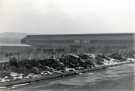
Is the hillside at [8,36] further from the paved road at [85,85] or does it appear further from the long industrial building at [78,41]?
the paved road at [85,85]

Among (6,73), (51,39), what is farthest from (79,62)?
(51,39)

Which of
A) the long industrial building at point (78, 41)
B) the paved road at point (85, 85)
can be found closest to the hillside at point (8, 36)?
the long industrial building at point (78, 41)

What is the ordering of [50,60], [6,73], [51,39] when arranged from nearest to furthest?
[6,73]
[50,60]
[51,39]

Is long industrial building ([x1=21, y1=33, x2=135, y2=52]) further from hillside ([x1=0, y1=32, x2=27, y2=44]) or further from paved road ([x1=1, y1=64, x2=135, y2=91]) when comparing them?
paved road ([x1=1, y1=64, x2=135, y2=91])

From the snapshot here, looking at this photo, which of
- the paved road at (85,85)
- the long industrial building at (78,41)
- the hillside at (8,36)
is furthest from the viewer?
the long industrial building at (78,41)

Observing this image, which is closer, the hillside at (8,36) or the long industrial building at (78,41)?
the hillside at (8,36)

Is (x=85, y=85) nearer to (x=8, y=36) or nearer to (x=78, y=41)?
(x=8, y=36)

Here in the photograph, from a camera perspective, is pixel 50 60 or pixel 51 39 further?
pixel 51 39

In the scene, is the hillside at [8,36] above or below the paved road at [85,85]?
above

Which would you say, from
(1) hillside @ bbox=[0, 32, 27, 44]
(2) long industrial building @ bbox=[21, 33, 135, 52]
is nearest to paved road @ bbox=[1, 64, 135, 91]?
(1) hillside @ bbox=[0, 32, 27, 44]

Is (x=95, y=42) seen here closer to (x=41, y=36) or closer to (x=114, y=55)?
(x=41, y=36)

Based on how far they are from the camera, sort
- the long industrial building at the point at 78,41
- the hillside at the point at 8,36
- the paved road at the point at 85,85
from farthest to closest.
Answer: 1. the long industrial building at the point at 78,41
2. the hillside at the point at 8,36
3. the paved road at the point at 85,85
